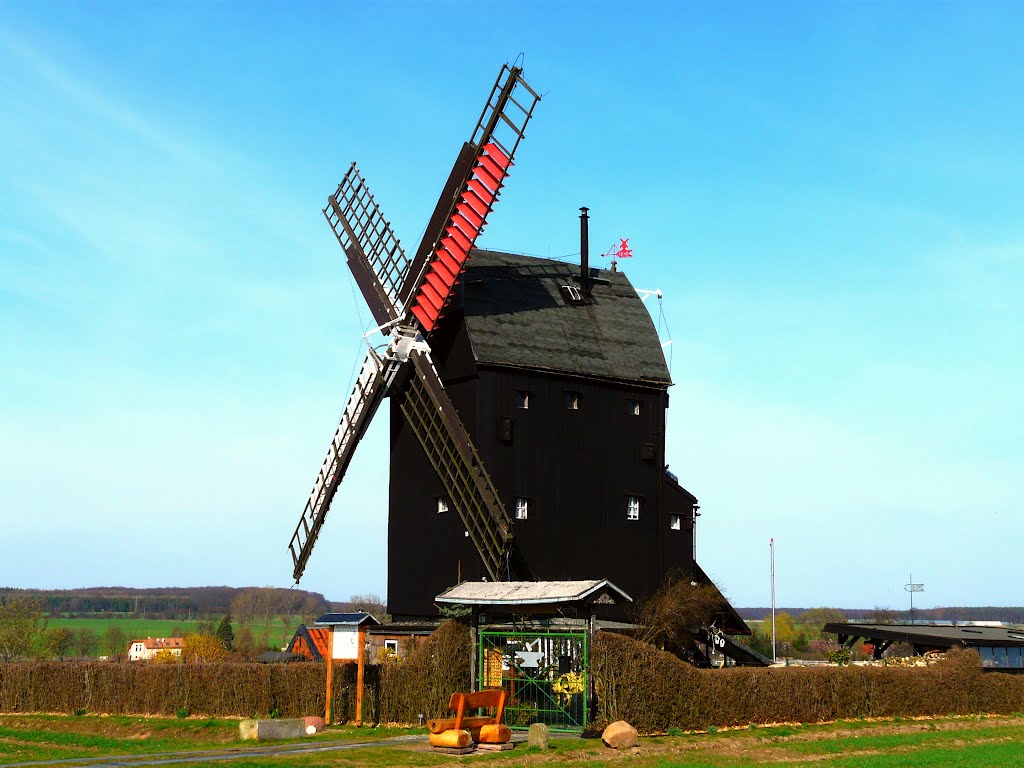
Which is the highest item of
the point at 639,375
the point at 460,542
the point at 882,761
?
the point at 639,375

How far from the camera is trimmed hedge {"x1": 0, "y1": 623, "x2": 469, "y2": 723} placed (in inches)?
1289

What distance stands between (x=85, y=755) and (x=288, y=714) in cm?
857

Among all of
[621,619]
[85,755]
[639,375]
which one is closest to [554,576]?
[621,619]

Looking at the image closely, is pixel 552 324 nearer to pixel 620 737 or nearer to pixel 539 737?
pixel 620 737

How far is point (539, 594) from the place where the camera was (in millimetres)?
30844

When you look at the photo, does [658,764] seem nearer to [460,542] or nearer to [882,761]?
[882,761]

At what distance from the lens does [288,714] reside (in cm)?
3534

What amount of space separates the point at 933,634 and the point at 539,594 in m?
27.2

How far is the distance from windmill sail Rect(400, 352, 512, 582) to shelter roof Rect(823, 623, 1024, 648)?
19.6 meters

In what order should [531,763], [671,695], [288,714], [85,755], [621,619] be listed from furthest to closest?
[621,619]
[288,714]
[671,695]
[85,755]
[531,763]

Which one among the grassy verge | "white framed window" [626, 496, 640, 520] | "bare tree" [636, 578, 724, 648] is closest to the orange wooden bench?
the grassy verge

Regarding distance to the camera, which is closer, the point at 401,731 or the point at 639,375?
the point at 401,731

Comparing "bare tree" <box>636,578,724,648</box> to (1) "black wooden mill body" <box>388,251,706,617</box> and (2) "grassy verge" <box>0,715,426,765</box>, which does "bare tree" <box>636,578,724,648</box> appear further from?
(2) "grassy verge" <box>0,715,426,765</box>

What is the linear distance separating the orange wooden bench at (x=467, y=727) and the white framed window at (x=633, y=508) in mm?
19144
